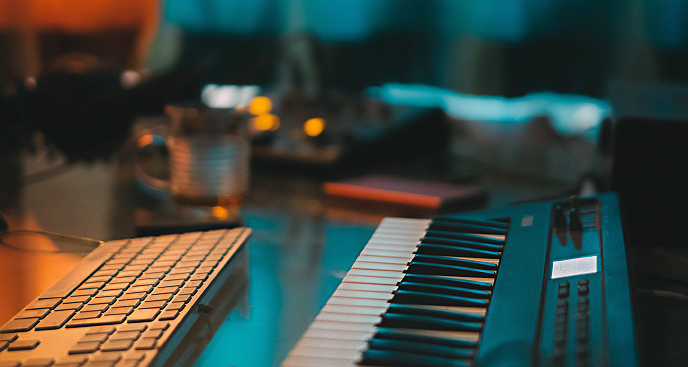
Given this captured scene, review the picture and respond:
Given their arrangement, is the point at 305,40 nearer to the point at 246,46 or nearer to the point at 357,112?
the point at 246,46

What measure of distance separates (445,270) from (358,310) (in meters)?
0.14

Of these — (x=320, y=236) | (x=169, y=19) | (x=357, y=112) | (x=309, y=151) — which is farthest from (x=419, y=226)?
(x=169, y=19)

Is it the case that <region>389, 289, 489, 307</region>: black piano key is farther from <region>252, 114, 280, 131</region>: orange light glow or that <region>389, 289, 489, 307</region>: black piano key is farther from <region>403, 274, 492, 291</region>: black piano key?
<region>252, 114, 280, 131</region>: orange light glow

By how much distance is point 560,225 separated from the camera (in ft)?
2.46

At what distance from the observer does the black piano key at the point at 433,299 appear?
579mm

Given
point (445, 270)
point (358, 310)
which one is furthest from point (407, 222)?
point (358, 310)

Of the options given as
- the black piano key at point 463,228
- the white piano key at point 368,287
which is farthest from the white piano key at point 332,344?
the black piano key at point 463,228

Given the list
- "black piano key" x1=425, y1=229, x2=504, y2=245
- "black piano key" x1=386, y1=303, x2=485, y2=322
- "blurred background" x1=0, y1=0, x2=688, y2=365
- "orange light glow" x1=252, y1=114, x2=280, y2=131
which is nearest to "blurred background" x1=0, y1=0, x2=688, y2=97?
"blurred background" x1=0, y1=0, x2=688, y2=365

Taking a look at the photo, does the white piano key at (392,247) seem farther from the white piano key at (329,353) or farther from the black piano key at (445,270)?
the white piano key at (329,353)

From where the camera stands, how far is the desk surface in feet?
2.19

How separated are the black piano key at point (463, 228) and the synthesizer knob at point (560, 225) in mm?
64

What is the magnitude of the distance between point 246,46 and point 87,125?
0.50 m

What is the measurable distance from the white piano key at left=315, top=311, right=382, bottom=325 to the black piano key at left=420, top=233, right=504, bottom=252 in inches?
8.8

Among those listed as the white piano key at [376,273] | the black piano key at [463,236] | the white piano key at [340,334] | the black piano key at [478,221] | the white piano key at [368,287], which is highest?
the black piano key at [478,221]
